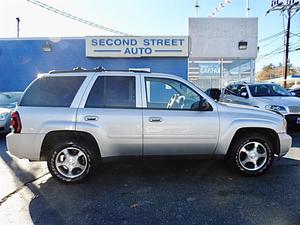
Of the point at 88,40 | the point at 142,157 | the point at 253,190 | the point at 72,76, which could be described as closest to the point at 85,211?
the point at 142,157

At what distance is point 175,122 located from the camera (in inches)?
169

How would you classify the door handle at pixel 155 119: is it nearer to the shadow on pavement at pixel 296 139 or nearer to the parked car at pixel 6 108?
the shadow on pavement at pixel 296 139

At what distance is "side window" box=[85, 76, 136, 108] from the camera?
4289mm

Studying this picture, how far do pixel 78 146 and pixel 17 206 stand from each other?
1.20 metres

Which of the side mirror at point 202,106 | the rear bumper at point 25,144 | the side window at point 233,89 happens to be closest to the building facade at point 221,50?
the side window at point 233,89

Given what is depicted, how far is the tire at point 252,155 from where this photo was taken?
460 cm

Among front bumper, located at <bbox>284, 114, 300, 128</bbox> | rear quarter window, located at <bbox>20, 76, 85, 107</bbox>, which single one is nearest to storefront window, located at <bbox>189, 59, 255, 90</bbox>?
front bumper, located at <bbox>284, 114, 300, 128</bbox>

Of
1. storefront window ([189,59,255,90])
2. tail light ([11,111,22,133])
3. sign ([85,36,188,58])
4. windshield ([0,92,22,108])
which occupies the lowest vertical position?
tail light ([11,111,22,133])

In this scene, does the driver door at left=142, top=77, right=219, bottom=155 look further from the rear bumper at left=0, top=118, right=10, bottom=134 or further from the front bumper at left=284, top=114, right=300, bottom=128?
the rear bumper at left=0, top=118, right=10, bottom=134

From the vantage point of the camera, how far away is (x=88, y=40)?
13.5 m

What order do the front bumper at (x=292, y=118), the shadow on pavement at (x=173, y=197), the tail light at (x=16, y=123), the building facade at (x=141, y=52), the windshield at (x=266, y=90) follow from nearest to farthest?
the shadow on pavement at (x=173, y=197) < the tail light at (x=16, y=123) < the front bumper at (x=292, y=118) < the windshield at (x=266, y=90) < the building facade at (x=141, y=52)

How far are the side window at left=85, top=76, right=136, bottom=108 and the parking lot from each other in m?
1.33

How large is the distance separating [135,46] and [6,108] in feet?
23.0

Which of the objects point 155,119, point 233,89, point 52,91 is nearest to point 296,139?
point 233,89
